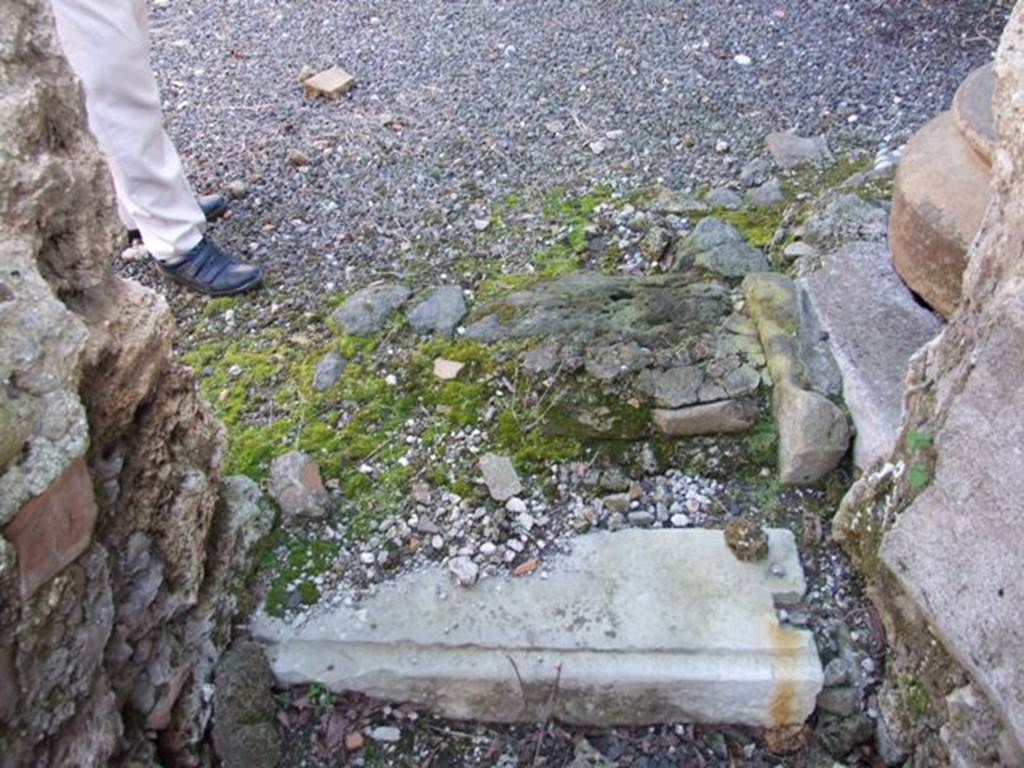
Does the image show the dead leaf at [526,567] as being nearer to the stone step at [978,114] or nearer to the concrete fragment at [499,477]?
the concrete fragment at [499,477]

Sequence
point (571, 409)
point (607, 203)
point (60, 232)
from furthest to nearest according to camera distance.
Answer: point (607, 203)
point (571, 409)
point (60, 232)

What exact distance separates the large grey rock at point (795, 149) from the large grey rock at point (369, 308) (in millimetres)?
1403

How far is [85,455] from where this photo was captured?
1572 millimetres

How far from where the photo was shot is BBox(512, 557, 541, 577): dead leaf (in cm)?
207

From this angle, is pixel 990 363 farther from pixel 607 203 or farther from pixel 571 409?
pixel 607 203

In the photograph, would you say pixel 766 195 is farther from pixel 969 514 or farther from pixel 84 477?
pixel 84 477

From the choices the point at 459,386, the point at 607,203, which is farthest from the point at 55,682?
the point at 607,203

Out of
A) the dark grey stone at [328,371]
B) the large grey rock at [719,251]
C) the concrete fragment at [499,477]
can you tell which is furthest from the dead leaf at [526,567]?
the large grey rock at [719,251]

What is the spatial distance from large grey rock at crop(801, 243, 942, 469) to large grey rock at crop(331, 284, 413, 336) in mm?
1065

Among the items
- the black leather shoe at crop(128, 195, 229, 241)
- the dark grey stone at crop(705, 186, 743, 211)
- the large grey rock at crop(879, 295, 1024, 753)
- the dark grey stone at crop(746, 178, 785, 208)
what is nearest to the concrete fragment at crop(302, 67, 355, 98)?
the black leather shoe at crop(128, 195, 229, 241)

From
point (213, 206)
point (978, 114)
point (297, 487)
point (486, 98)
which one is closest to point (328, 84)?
point (486, 98)

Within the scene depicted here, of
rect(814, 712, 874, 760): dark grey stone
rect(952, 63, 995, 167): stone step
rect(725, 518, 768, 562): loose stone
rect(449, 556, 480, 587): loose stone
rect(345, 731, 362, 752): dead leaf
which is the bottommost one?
Answer: rect(345, 731, 362, 752): dead leaf

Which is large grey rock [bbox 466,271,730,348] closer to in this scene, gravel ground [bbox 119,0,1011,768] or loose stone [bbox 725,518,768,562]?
gravel ground [bbox 119,0,1011,768]

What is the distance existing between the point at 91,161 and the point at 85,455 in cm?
47
